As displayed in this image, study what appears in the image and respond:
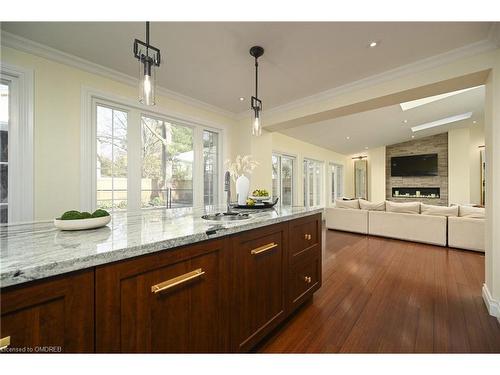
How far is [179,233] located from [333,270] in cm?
259

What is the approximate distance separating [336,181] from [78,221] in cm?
892

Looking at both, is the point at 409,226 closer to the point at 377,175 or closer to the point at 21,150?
the point at 377,175

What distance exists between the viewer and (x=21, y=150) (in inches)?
76.6

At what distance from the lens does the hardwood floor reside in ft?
5.10

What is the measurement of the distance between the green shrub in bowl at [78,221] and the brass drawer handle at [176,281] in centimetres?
52

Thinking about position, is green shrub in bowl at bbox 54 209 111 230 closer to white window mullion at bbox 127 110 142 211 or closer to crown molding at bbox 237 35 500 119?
white window mullion at bbox 127 110 142 211

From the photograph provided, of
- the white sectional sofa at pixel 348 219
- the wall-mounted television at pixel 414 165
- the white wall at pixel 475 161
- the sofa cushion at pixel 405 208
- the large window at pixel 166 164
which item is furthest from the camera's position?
the wall-mounted television at pixel 414 165

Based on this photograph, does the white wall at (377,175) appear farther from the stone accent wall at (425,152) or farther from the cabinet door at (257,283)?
the cabinet door at (257,283)

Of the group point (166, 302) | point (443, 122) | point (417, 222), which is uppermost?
point (443, 122)

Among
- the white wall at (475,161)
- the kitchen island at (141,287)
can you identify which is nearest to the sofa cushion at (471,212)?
the kitchen island at (141,287)

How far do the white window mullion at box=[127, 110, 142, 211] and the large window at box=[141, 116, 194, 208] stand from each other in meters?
0.09

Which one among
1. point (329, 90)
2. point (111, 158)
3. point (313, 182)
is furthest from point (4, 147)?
point (313, 182)

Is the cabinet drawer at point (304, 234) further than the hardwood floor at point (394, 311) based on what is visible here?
Yes

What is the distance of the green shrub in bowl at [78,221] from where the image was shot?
1059 mm
